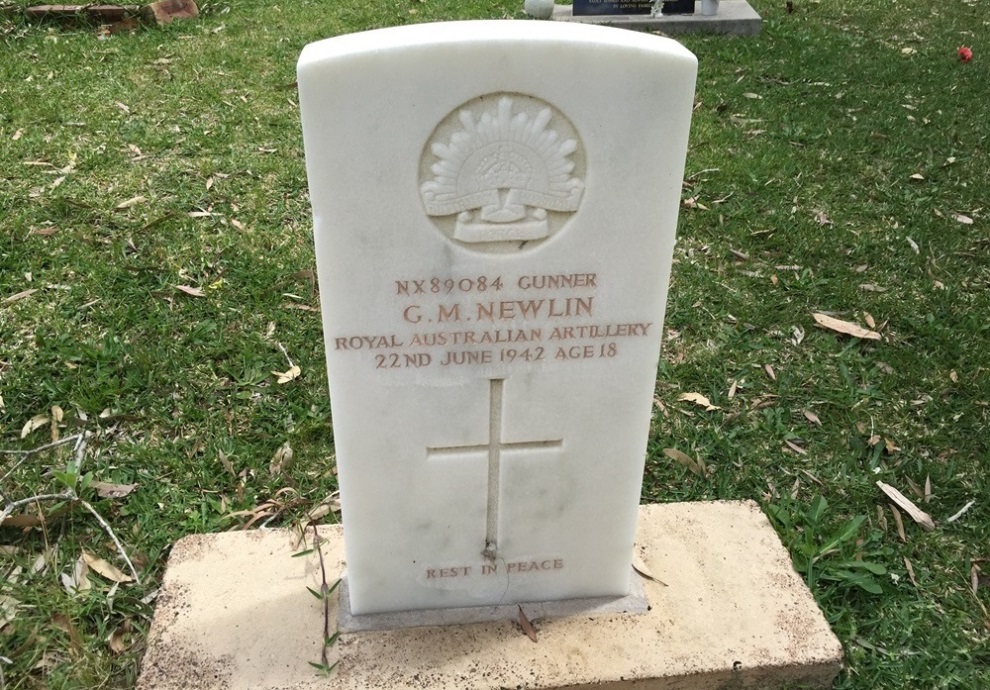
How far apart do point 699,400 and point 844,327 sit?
0.92 meters

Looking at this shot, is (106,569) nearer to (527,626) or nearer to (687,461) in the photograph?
(527,626)

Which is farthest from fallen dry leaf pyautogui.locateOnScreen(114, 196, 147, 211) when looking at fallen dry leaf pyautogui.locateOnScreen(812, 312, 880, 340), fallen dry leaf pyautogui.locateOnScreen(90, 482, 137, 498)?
fallen dry leaf pyautogui.locateOnScreen(812, 312, 880, 340)

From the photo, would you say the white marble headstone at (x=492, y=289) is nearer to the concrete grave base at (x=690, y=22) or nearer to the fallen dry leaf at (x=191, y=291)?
the fallen dry leaf at (x=191, y=291)

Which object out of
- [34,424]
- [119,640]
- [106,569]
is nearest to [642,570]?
[119,640]

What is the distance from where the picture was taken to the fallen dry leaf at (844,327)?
3793mm

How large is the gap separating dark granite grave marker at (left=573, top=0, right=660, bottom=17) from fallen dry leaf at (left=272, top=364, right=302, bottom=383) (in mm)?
5278

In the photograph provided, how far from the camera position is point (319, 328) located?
3.74m

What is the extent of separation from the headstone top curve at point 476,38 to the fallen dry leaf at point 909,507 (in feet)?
6.49

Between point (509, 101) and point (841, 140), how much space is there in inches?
183

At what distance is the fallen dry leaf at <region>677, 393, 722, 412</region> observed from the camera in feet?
11.2

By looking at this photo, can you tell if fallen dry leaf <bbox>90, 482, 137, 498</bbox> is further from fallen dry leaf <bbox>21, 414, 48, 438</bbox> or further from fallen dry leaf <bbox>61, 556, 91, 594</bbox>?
fallen dry leaf <bbox>21, 414, 48, 438</bbox>

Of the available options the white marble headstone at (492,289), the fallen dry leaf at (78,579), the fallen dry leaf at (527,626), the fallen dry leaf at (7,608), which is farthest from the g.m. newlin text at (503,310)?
the fallen dry leaf at (7,608)

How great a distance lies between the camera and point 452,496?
2227mm

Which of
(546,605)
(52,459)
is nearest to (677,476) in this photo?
(546,605)
